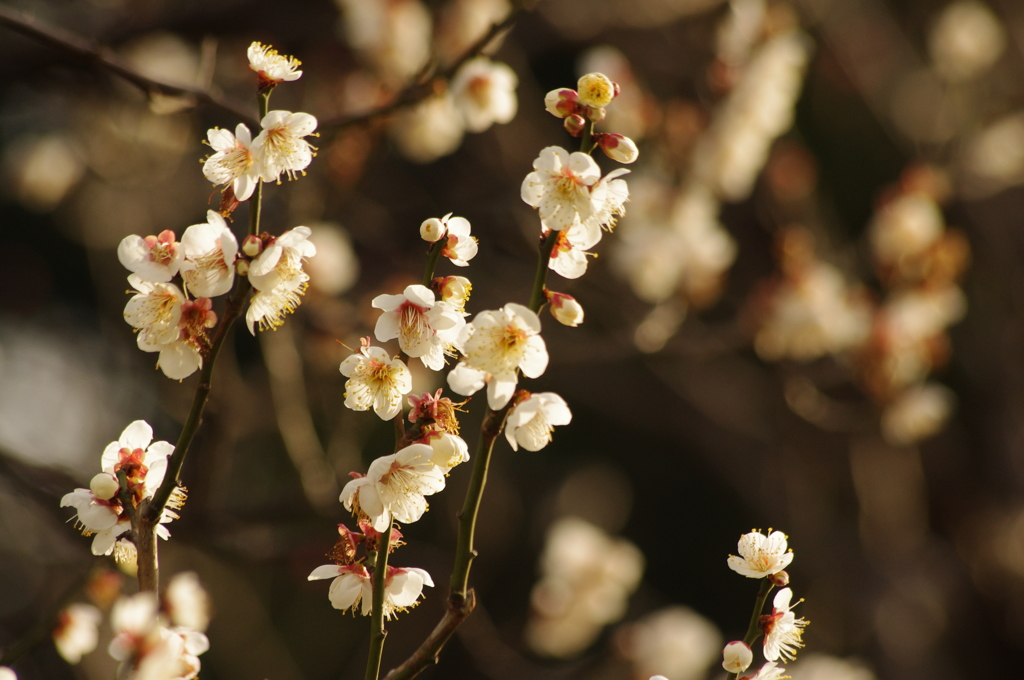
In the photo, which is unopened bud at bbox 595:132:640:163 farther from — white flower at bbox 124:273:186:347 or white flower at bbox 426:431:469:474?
white flower at bbox 124:273:186:347

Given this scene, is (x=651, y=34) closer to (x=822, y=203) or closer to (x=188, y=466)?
(x=822, y=203)

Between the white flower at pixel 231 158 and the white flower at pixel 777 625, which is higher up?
the white flower at pixel 231 158

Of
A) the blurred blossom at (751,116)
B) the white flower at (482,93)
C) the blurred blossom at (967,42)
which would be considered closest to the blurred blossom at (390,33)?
the white flower at (482,93)

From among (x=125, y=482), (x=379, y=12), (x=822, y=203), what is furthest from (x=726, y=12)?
(x=125, y=482)

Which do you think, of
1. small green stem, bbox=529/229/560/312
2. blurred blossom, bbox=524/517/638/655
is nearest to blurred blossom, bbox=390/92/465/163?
blurred blossom, bbox=524/517/638/655

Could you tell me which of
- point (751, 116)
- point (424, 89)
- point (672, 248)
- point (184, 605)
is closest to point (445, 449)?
point (184, 605)

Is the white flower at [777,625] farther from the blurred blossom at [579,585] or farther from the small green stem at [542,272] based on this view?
the blurred blossom at [579,585]

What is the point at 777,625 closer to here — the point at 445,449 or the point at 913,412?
the point at 445,449
